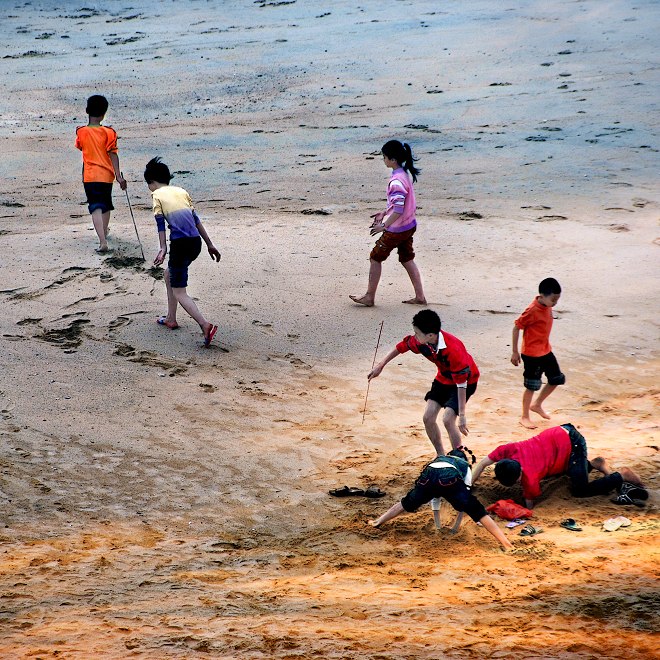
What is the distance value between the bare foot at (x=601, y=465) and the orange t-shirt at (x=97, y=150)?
6686 millimetres

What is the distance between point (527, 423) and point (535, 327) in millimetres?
808

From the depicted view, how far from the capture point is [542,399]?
7875 mm

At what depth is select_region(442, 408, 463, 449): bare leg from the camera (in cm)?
676

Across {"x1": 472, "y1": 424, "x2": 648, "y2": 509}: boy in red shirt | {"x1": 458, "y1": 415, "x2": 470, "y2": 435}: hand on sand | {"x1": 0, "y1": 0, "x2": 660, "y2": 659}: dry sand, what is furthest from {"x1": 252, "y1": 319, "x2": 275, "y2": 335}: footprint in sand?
{"x1": 472, "y1": 424, "x2": 648, "y2": 509}: boy in red shirt

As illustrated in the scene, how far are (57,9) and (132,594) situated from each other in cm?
2216

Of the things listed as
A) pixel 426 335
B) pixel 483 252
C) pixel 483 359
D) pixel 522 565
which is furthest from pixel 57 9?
pixel 522 565

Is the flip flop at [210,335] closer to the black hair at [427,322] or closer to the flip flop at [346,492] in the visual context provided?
the flip flop at [346,492]

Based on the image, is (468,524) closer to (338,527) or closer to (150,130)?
(338,527)

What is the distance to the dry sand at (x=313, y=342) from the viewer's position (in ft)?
16.5

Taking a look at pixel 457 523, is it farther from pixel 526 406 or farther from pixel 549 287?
pixel 549 287

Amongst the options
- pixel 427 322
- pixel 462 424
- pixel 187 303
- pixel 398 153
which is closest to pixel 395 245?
pixel 398 153

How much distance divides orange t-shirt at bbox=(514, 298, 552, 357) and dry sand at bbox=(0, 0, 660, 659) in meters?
0.65

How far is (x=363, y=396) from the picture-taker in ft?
27.1

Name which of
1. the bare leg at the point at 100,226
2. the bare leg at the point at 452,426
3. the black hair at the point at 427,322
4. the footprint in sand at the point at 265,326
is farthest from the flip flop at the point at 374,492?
the bare leg at the point at 100,226
